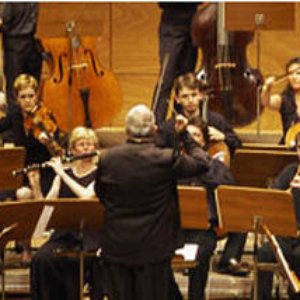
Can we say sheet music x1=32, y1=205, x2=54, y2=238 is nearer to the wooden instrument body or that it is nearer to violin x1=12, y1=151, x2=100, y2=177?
violin x1=12, y1=151, x2=100, y2=177

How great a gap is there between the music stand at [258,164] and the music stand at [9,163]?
1182 millimetres

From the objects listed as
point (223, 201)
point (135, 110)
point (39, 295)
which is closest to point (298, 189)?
point (223, 201)

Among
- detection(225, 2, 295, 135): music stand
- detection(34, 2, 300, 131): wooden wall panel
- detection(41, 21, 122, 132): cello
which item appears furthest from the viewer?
detection(34, 2, 300, 131): wooden wall panel

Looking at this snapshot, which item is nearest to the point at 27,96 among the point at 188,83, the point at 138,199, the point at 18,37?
the point at 188,83

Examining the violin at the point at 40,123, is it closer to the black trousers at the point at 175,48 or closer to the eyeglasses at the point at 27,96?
the eyeglasses at the point at 27,96

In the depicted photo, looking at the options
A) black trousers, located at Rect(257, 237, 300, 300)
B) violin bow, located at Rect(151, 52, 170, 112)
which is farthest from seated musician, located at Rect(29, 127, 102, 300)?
violin bow, located at Rect(151, 52, 170, 112)

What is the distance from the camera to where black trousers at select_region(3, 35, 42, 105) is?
7.91 meters

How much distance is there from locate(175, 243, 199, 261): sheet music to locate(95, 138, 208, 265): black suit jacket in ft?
1.41

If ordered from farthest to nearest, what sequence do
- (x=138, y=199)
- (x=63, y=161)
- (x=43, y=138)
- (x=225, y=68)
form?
(x=225, y=68) < (x=43, y=138) < (x=63, y=161) < (x=138, y=199)

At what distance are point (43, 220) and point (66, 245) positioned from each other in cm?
51

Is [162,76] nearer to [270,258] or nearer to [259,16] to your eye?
[259,16]

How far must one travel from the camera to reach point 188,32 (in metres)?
7.63

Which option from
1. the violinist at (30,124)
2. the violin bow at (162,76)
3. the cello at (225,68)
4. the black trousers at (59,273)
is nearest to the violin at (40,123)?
the violinist at (30,124)

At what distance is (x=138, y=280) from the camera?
18.8 ft
